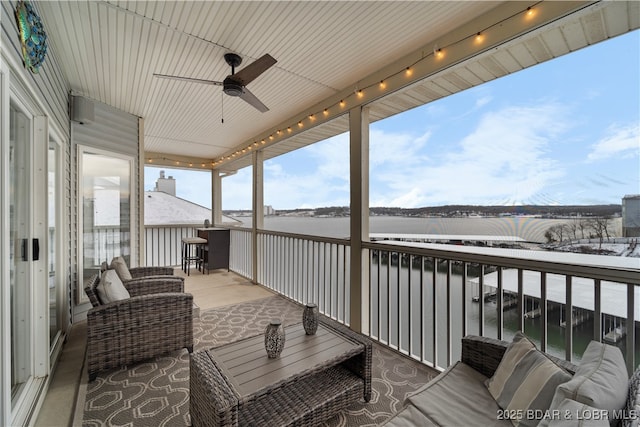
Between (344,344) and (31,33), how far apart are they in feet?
9.65

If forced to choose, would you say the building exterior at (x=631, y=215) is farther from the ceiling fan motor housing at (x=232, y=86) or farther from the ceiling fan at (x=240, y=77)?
the ceiling fan motor housing at (x=232, y=86)

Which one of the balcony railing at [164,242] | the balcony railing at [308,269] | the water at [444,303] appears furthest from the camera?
the balcony railing at [164,242]

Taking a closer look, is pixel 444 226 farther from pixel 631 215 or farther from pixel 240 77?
pixel 240 77

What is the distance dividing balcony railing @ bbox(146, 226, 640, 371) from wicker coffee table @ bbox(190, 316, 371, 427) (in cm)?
98

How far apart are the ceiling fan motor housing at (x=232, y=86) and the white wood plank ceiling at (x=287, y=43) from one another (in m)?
0.33

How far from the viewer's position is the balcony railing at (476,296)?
175 cm

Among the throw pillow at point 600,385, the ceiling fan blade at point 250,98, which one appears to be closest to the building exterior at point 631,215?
the throw pillow at point 600,385

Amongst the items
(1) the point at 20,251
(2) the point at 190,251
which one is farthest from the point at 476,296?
(2) the point at 190,251

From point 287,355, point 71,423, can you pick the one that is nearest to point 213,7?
point 287,355

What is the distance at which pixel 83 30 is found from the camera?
7.88 feet

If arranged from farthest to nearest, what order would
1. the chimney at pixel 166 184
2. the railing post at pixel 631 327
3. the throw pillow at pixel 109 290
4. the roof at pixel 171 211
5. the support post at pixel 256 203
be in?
the chimney at pixel 166 184 → the roof at pixel 171 211 → the support post at pixel 256 203 → the throw pillow at pixel 109 290 → the railing post at pixel 631 327

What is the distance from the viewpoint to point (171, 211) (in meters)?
7.05

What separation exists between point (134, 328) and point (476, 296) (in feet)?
9.68

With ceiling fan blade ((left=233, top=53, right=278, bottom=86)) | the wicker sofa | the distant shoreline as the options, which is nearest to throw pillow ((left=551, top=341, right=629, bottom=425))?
the wicker sofa
